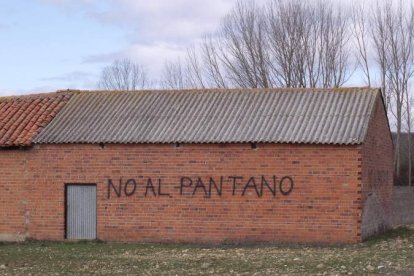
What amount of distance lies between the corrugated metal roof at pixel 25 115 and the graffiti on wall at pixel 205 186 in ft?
9.75

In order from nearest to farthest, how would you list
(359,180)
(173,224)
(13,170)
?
1. (359,180)
2. (173,224)
3. (13,170)

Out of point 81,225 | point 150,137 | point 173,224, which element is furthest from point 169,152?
point 81,225

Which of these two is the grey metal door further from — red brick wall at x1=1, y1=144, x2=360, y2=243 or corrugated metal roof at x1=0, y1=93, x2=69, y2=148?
corrugated metal roof at x1=0, y1=93, x2=69, y2=148

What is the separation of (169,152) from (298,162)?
3.61 meters

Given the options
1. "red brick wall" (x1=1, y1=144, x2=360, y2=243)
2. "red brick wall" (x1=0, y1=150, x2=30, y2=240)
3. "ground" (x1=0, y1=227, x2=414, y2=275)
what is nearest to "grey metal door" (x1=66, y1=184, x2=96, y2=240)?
"red brick wall" (x1=1, y1=144, x2=360, y2=243)

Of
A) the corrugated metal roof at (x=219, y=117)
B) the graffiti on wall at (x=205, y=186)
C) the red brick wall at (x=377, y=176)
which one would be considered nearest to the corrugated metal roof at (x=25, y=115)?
the corrugated metal roof at (x=219, y=117)

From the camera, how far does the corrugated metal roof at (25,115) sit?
2216cm

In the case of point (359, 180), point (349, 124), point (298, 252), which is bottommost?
point (298, 252)

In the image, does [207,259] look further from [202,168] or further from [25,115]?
[25,115]

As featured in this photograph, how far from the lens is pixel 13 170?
22312 millimetres

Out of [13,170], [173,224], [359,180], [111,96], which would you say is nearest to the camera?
[359,180]

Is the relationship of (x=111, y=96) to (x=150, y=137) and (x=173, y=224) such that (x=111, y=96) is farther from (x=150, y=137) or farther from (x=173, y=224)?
(x=173, y=224)

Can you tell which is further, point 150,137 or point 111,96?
point 111,96

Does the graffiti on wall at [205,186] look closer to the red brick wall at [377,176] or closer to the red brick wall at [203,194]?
the red brick wall at [203,194]
